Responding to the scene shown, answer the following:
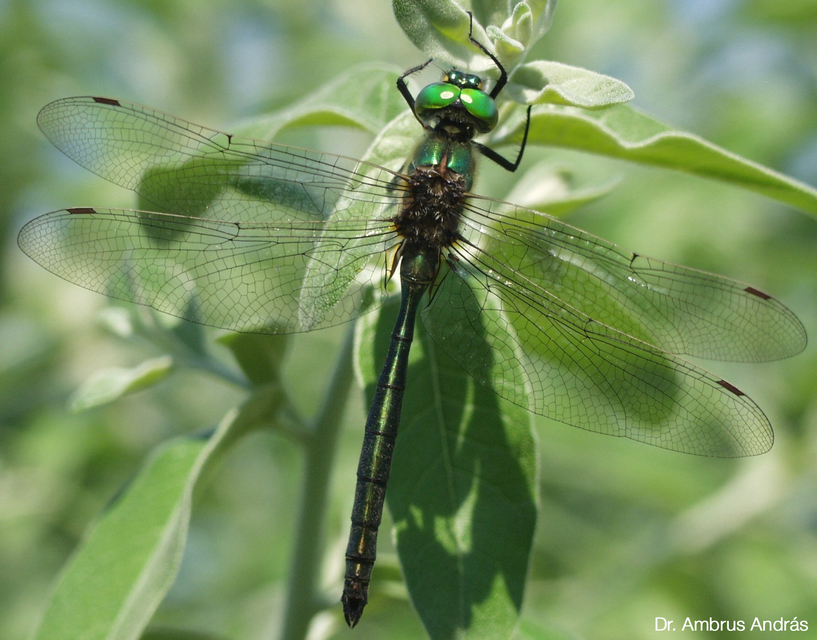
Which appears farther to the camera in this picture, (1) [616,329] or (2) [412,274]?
(2) [412,274]

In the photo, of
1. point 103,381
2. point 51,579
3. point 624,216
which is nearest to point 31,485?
point 51,579

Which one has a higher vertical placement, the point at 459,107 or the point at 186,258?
the point at 459,107

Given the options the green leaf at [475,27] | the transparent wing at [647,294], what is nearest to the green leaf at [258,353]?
the transparent wing at [647,294]

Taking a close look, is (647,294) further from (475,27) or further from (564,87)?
(475,27)

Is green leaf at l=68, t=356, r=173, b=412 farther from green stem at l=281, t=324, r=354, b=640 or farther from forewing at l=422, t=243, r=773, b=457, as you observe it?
forewing at l=422, t=243, r=773, b=457

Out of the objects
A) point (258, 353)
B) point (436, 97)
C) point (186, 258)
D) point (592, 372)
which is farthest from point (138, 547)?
point (436, 97)

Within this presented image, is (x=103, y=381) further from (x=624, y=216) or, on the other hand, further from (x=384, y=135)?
(x=624, y=216)
